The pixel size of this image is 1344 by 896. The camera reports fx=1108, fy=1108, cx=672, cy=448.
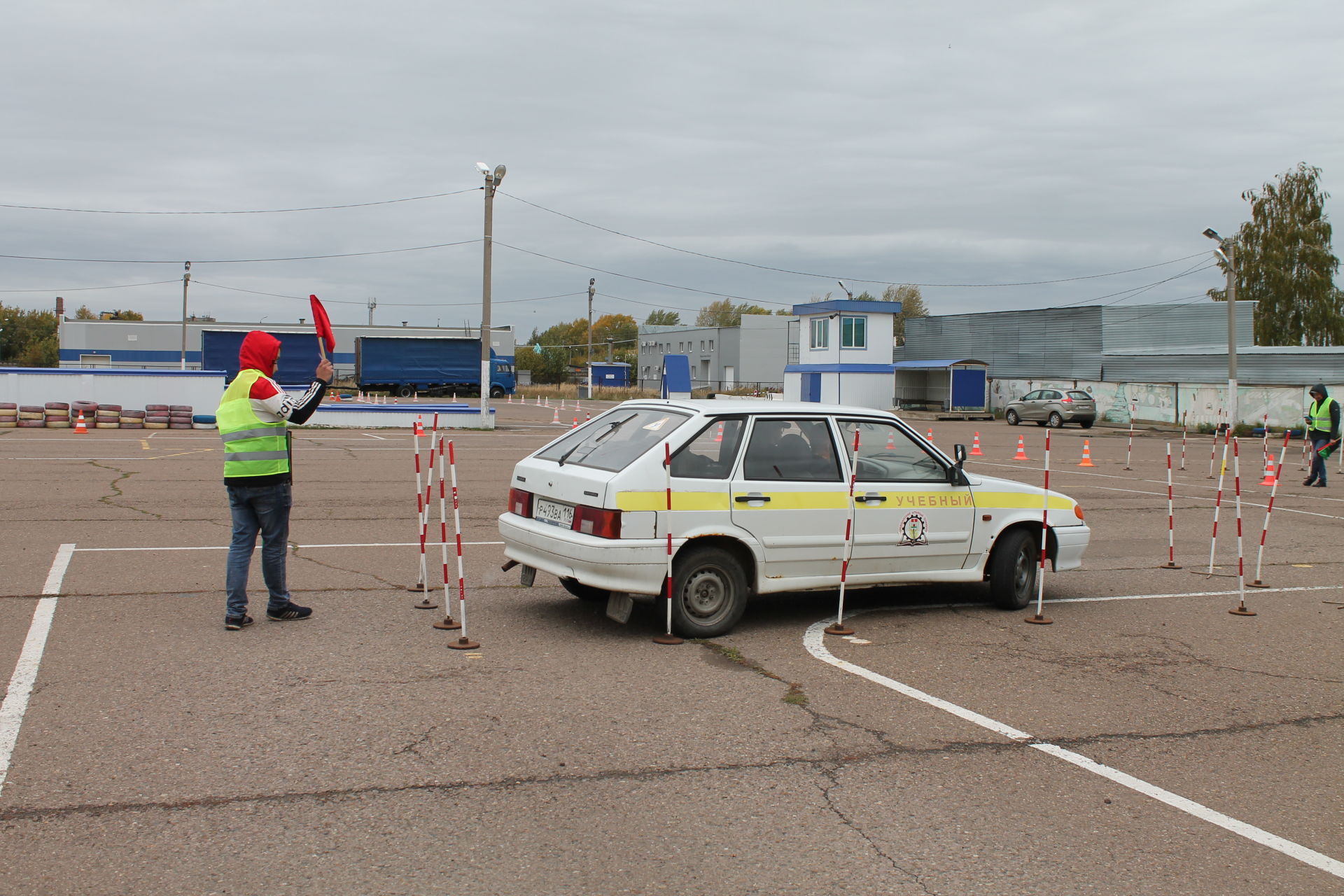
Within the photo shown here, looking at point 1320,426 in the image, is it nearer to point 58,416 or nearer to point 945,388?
point 58,416

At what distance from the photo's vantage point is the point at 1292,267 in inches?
2643

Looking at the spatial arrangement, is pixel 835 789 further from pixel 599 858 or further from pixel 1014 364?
pixel 1014 364

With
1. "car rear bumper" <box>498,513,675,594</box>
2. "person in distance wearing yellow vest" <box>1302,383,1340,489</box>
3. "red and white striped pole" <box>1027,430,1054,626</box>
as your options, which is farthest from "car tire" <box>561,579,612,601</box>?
"person in distance wearing yellow vest" <box>1302,383,1340,489</box>

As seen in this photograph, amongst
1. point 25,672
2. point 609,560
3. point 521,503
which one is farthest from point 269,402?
point 609,560

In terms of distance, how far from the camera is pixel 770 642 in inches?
283

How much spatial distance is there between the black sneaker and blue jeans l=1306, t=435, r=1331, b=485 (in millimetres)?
18258

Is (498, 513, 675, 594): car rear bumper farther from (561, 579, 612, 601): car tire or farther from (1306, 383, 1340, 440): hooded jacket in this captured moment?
(1306, 383, 1340, 440): hooded jacket

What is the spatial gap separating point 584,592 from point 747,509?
165 centimetres

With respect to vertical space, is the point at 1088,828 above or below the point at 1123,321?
below

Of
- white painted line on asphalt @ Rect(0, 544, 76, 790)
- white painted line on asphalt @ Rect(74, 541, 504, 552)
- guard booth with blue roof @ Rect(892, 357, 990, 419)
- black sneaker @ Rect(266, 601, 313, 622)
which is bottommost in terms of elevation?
white painted line on asphalt @ Rect(0, 544, 76, 790)

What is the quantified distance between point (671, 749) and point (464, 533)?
720 centimetres

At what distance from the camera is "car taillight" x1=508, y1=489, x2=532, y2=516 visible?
764 centimetres

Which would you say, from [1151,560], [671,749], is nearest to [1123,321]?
[1151,560]

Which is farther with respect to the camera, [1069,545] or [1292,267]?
[1292,267]
